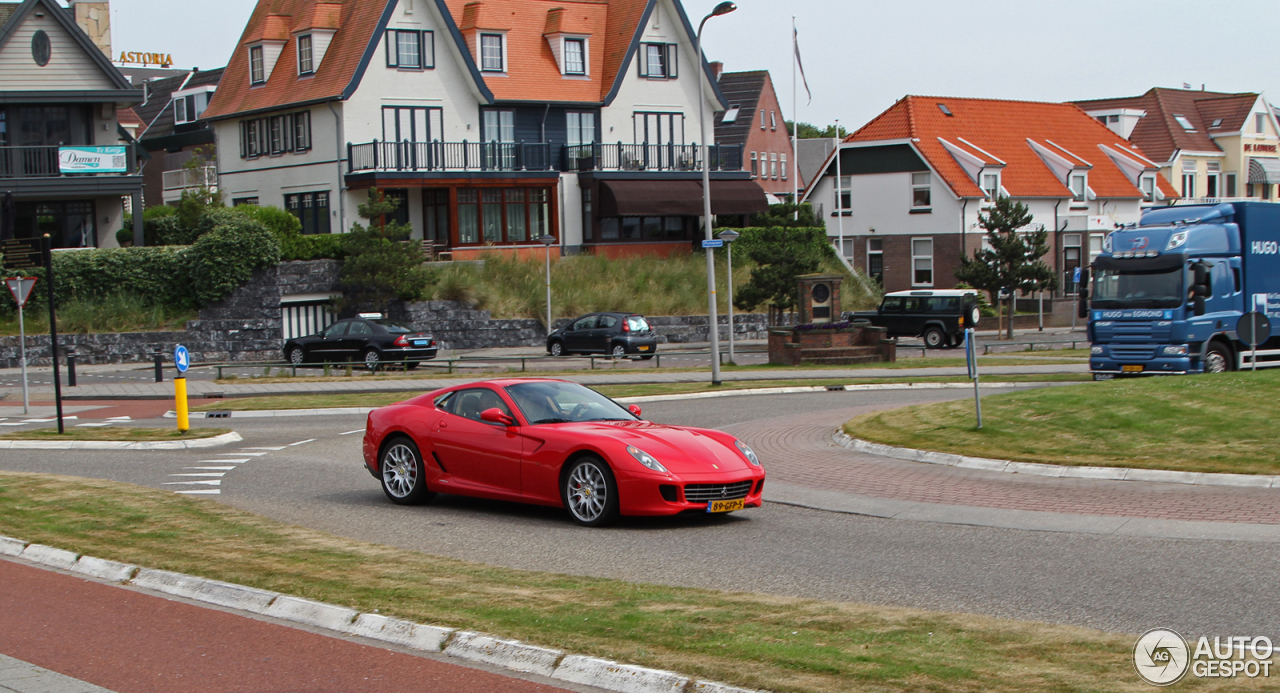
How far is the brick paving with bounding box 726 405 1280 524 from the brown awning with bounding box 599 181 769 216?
1403 inches

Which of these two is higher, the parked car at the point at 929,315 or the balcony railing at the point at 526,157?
the balcony railing at the point at 526,157

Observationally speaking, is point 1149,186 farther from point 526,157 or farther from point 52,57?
point 52,57

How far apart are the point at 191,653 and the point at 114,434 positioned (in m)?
13.6

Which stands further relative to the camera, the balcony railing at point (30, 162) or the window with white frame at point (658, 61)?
the window with white frame at point (658, 61)

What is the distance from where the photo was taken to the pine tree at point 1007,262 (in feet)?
165

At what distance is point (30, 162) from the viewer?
4112cm

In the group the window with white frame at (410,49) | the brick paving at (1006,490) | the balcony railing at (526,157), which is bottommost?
the brick paving at (1006,490)

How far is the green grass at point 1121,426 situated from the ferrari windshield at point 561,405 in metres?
5.34

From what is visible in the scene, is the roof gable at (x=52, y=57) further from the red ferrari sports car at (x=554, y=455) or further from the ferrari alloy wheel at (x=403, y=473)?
the red ferrari sports car at (x=554, y=455)

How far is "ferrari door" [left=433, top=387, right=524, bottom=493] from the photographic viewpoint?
39.7 feet

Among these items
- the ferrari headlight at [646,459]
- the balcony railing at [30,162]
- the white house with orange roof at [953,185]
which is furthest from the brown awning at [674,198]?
the ferrari headlight at [646,459]

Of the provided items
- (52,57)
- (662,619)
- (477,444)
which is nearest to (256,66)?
(52,57)

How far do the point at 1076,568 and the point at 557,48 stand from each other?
157ft
